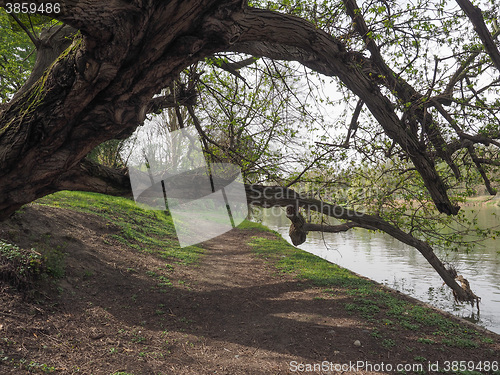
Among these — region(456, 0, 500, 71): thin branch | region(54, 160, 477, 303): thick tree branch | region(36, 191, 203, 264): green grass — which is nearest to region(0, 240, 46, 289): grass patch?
region(54, 160, 477, 303): thick tree branch

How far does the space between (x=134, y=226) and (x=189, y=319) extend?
5.76 m

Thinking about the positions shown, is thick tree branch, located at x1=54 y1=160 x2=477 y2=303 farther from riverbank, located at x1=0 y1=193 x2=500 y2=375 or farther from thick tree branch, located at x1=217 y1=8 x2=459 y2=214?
thick tree branch, located at x1=217 y1=8 x2=459 y2=214

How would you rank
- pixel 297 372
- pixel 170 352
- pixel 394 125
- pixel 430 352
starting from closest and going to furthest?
pixel 297 372 < pixel 170 352 < pixel 430 352 < pixel 394 125

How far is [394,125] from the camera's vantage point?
A: 15.0 ft

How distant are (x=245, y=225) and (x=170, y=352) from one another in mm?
15038

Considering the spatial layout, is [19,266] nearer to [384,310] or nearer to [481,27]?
[384,310]

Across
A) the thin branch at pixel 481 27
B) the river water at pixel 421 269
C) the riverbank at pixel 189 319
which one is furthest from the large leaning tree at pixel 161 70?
the river water at pixel 421 269

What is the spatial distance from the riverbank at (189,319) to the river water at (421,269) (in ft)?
6.14

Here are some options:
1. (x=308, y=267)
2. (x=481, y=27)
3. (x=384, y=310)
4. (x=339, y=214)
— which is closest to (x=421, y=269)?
(x=308, y=267)

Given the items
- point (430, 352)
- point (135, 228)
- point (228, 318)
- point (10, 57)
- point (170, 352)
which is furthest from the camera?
point (10, 57)

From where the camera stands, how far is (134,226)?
9898mm

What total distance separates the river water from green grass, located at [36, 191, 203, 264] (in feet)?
10.7

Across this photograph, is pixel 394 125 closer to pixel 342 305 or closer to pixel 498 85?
pixel 498 85

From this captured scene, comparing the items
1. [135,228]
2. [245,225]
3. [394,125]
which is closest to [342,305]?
[394,125]
